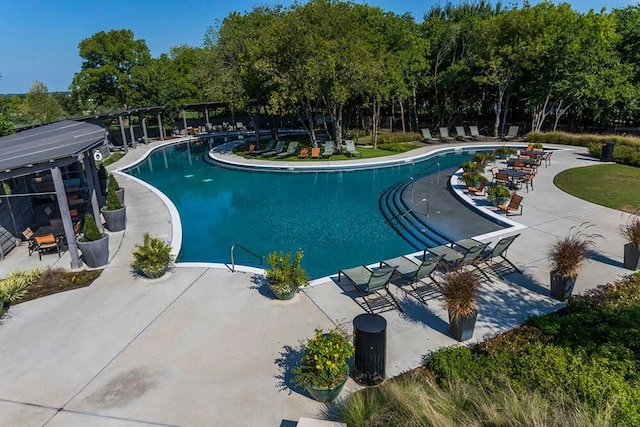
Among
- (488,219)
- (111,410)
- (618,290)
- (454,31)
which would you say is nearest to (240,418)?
(111,410)

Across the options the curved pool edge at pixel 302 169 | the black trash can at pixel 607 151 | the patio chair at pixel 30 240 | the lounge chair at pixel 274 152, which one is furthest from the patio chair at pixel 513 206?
the lounge chair at pixel 274 152

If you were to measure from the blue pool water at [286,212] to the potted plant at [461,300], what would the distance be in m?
4.02

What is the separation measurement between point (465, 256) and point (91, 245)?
865 centimetres

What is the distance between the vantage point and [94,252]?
937 cm

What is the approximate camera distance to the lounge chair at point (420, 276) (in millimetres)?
7758

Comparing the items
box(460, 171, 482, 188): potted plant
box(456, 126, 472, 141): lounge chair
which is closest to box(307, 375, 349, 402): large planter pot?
box(460, 171, 482, 188): potted plant

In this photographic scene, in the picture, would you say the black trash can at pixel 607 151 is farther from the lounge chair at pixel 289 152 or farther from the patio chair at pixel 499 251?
the lounge chair at pixel 289 152

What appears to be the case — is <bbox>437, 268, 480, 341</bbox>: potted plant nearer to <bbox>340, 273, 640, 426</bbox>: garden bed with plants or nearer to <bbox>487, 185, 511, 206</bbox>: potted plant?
<bbox>340, 273, 640, 426</bbox>: garden bed with plants

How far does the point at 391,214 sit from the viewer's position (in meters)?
14.0

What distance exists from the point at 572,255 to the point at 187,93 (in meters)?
44.7

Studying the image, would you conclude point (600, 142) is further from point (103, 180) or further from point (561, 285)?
point (103, 180)

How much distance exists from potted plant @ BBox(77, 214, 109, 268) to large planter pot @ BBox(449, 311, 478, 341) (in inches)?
323

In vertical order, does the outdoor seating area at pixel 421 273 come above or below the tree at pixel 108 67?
below

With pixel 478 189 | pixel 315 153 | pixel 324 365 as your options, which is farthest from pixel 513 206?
pixel 315 153
